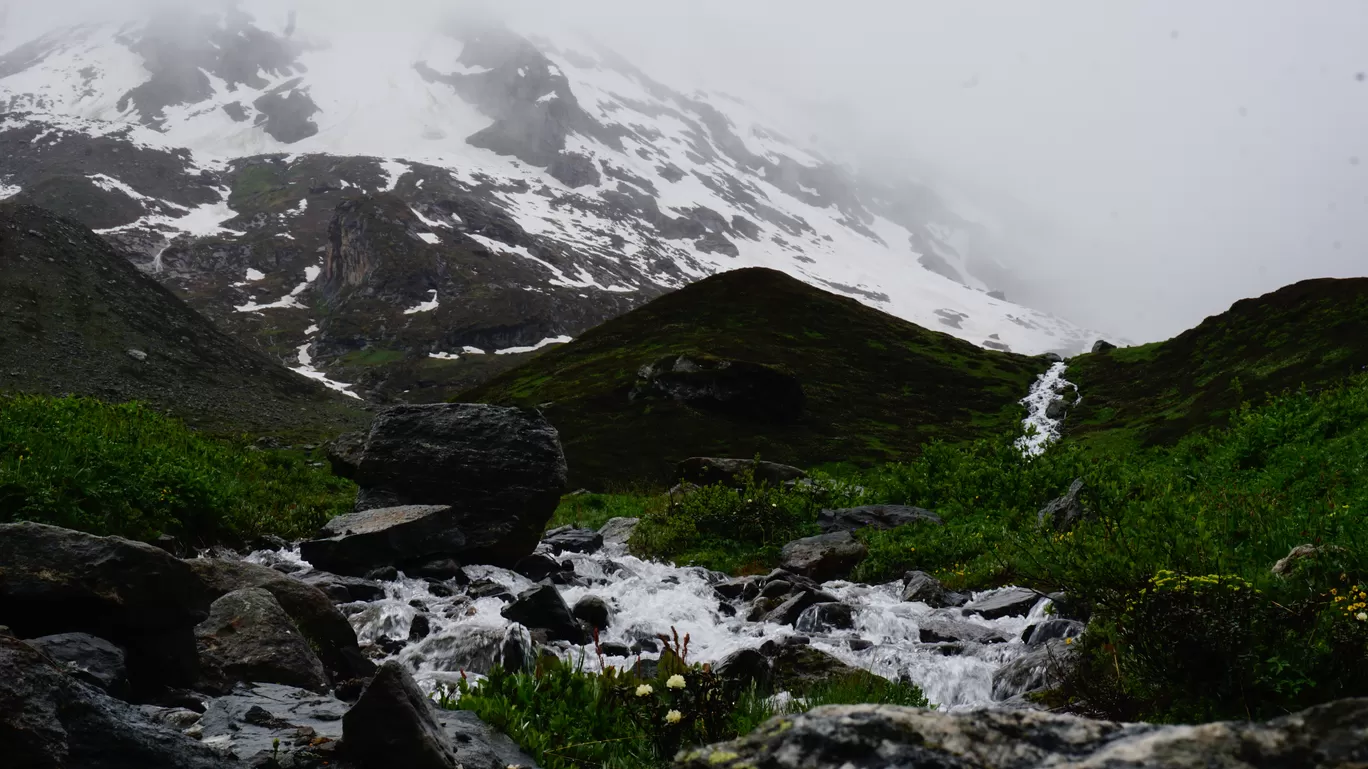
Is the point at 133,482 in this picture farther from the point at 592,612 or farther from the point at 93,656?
the point at 93,656

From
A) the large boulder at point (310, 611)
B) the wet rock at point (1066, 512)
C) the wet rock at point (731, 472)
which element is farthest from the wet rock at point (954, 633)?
the wet rock at point (731, 472)

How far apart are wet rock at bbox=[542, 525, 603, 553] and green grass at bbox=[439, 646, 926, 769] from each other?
13315 mm

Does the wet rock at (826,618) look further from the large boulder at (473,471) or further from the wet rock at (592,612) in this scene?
the large boulder at (473,471)

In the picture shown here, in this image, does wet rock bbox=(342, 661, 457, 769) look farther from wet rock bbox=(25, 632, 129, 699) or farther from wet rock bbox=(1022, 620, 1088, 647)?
wet rock bbox=(1022, 620, 1088, 647)

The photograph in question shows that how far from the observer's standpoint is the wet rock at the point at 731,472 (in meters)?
29.5

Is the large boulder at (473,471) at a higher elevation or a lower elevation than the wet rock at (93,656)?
lower

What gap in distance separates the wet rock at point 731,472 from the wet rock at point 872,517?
6420 mm

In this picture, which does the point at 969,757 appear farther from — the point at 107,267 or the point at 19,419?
the point at 107,267

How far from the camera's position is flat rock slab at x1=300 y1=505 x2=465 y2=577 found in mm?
15812

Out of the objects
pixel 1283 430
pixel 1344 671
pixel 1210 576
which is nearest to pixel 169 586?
pixel 1210 576

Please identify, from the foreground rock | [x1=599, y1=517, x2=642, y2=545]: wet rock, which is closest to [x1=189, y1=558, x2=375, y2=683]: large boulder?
the foreground rock

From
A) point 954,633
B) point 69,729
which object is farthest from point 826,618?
point 69,729

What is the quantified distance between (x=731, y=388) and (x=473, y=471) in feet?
137

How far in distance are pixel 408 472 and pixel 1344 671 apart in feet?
59.7
